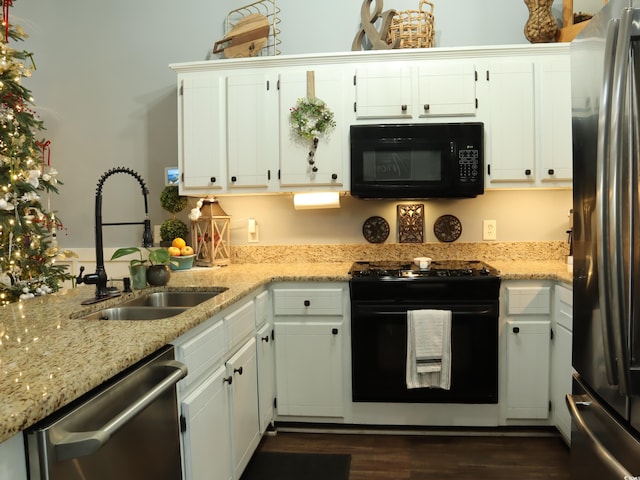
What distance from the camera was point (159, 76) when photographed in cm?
323

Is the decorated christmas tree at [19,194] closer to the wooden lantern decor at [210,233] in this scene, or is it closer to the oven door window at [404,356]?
the wooden lantern decor at [210,233]

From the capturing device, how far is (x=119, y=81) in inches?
129

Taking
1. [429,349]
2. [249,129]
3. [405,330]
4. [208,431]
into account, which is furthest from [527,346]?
[249,129]

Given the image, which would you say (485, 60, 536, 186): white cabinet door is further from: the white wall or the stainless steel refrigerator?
the stainless steel refrigerator

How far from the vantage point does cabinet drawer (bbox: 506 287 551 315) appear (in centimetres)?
248

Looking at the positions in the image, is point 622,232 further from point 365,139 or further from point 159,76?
point 159,76

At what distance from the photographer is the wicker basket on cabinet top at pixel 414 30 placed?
2818mm

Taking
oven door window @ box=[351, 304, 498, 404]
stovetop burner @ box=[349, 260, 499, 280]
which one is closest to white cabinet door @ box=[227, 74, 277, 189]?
stovetop burner @ box=[349, 260, 499, 280]

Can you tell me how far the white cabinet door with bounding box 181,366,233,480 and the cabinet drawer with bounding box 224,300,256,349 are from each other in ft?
0.52

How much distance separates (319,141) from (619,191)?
6.25 feet

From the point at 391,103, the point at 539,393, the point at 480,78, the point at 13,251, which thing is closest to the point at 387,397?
the point at 539,393

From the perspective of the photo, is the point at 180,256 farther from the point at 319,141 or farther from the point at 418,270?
the point at 418,270

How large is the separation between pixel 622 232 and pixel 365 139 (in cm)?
179

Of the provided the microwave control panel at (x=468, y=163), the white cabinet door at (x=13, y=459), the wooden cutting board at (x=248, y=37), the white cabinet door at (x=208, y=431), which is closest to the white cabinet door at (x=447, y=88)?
the microwave control panel at (x=468, y=163)
